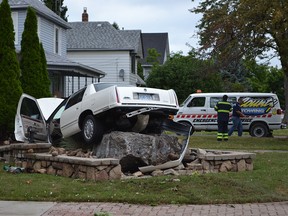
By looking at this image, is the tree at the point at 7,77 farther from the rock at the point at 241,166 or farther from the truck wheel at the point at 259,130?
the truck wheel at the point at 259,130

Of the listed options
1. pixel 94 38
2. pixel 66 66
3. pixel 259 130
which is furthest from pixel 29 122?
pixel 94 38

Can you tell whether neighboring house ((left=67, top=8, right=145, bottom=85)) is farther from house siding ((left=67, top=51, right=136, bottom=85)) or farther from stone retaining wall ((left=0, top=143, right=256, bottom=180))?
stone retaining wall ((left=0, top=143, right=256, bottom=180))

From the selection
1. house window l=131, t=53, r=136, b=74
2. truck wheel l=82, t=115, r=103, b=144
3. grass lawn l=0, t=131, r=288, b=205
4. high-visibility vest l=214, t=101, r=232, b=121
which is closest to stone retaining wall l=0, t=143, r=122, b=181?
grass lawn l=0, t=131, r=288, b=205

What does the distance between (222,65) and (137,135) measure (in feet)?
49.2

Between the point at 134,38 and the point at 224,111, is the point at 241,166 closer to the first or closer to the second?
the point at 224,111

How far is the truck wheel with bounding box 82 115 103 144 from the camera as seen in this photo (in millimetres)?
11328

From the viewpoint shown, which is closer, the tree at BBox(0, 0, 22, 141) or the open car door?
the open car door

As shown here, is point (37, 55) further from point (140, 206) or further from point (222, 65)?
point (140, 206)

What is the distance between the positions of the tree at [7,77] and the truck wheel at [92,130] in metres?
5.83

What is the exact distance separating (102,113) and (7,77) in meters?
7.04

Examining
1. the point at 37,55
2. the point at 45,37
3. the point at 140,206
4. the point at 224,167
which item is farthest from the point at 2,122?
the point at 45,37

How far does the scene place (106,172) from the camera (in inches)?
386

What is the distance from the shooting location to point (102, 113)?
437 inches

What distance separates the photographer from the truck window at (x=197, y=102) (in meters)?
24.0
